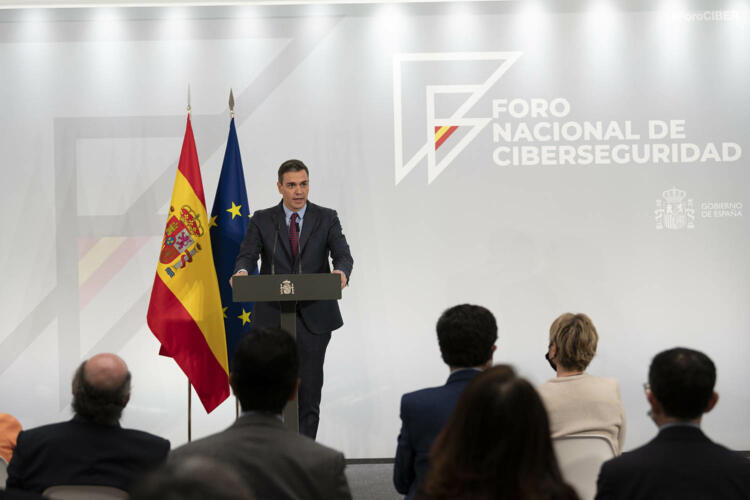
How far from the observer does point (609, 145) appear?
632cm

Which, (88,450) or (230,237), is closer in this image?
(88,450)

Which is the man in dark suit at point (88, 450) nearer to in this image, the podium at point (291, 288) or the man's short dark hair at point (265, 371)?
the man's short dark hair at point (265, 371)

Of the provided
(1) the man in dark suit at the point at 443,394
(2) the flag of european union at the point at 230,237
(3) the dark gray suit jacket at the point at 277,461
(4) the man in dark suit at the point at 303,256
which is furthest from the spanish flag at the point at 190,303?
(3) the dark gray suit jacket at the point at 277,461

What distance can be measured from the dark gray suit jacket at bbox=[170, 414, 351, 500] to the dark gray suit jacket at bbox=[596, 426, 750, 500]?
2.23ft

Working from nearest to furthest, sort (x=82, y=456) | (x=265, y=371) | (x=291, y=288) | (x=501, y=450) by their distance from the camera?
1. (x=501, y=450)
2. (x=265, y=371)
3. (x=82, y=456)
4. (x=291, y=288)

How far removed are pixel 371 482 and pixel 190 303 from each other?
1.68 m

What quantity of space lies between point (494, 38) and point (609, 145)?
121 centimetres

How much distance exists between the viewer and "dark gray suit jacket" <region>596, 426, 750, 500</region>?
2008mm

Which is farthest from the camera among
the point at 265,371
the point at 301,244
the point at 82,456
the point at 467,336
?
the point at 301,244

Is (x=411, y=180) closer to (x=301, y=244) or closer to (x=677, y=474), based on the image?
(x=301, y=244)

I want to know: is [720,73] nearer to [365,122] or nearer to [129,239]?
[365,122]

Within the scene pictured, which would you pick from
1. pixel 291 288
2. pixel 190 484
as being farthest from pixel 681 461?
pixel 291 288

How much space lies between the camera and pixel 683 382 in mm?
2199

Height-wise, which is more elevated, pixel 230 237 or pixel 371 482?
pixel 230 237
